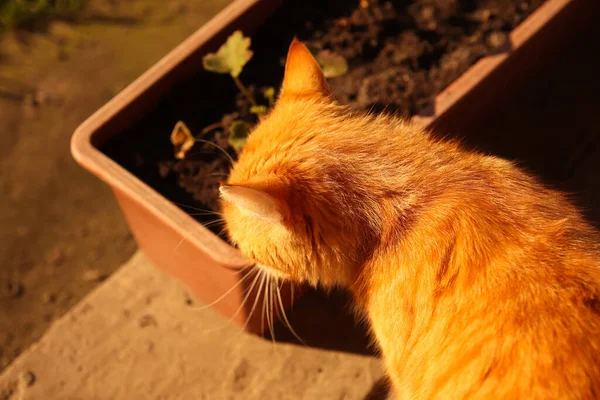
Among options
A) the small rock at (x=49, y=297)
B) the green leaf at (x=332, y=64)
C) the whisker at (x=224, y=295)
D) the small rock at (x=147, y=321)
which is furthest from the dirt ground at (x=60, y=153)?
the green leaf at (x=332, y=64)

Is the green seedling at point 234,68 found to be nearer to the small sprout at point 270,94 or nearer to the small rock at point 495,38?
the small sprout at point 270,94

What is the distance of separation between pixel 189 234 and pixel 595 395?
45.0 inches

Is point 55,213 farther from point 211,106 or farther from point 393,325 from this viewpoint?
point 393,325

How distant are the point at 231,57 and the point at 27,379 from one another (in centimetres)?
133

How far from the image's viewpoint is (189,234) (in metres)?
1.87

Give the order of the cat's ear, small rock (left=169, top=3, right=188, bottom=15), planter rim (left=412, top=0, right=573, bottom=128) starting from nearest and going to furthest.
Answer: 1. the cat's ear
2. planter rim (left=412, top=0, right=573, bottom=128)
3. small rock (left=169, top=3, right=188, bottom=15)

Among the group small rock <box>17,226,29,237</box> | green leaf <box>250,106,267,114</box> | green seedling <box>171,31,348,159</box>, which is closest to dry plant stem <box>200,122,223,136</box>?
green seedling <box>171,31,348,159</box>

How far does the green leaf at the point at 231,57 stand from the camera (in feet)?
6.88

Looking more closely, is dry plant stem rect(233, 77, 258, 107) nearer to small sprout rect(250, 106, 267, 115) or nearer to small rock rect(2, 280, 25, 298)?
small sprout rect(250, 106, 267, 115)

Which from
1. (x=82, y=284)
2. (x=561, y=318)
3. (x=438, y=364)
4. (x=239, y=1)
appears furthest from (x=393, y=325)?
(x=82, y=284)

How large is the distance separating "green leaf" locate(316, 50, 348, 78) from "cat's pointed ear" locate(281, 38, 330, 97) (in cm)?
39

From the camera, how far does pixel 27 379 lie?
221 centimetres

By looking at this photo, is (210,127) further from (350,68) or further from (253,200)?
(253,200)

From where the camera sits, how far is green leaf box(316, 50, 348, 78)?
2.12 metres
